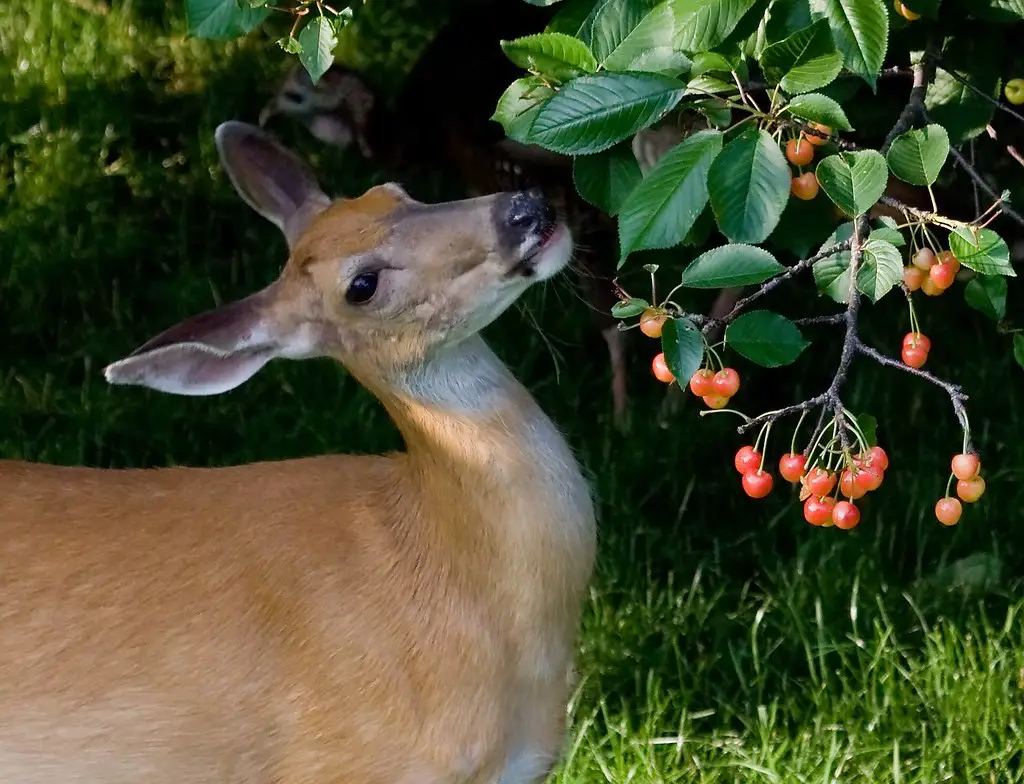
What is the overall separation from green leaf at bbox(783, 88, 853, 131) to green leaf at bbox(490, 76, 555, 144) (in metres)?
0.41

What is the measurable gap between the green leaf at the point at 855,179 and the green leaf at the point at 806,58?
144mm

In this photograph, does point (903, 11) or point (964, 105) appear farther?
point (964, 105)

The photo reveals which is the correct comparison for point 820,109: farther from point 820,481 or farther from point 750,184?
point 820,481

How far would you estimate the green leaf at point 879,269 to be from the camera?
2.02m

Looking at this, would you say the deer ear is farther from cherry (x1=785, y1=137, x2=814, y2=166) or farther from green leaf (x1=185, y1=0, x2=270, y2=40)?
cherry (x1=785, y1=137, x2=814, y2=166)

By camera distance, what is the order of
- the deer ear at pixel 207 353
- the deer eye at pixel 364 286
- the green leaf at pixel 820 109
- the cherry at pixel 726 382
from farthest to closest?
the deer eye at pixel 364 286, the deer ear at pixel 207 353, the cherry at pixel 726 382, the green leaf at pixel 820 109

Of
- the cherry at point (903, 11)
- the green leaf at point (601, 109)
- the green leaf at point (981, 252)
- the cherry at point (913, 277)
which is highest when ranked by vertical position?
the green leaf at point (601, 109)

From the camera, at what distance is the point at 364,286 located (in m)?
2.68

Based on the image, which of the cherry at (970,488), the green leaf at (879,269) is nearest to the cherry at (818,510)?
the cherry at (970,488)

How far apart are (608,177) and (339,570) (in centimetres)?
99

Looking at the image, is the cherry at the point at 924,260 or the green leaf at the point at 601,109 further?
the cherry at the point at 924,260

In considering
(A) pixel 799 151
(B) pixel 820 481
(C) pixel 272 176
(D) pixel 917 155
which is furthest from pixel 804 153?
(C) pixel 272 176

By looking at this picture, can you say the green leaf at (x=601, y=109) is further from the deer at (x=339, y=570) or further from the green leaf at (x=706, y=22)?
the deer at (x=339, y=570)

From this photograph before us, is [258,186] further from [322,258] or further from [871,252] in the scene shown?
[871,252]
